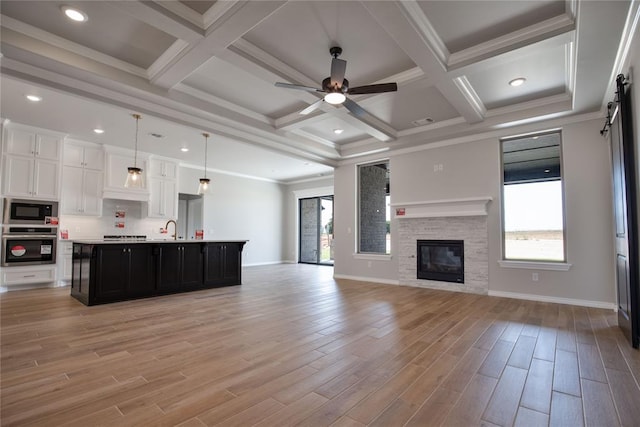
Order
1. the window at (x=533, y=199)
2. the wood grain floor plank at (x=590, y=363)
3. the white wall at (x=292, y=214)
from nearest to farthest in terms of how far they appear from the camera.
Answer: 1. the wood grain floor plank at (x=590, y=363)
2. the window at (x=533, y=199)
3. the white wall at (x=292, y=214)

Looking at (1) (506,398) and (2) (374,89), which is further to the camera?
(2) (374,89)

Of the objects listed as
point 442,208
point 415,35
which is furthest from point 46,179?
point 442,208

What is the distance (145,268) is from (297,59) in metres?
3.96

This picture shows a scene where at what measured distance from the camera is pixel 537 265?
191 inches

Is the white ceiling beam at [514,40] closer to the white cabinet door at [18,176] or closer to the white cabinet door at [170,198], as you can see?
the white cabinet door at [170,198]

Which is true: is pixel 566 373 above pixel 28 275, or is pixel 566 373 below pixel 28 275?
below

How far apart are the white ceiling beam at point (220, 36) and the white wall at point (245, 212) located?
17.3 ft

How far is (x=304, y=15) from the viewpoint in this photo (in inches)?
112

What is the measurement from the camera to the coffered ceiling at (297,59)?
2.75 m

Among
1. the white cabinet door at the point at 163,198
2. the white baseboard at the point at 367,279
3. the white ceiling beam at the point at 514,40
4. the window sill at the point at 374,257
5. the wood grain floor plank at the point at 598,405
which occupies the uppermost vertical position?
the white ceiling beam at the point at 514,40

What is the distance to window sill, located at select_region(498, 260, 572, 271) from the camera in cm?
467

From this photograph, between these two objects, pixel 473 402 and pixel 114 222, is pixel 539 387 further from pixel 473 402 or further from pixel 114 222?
pixel 114 222

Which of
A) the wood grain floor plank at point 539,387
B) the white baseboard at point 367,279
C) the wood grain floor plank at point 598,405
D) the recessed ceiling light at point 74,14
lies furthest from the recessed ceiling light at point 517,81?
the recessed ceiling light at point 74,14

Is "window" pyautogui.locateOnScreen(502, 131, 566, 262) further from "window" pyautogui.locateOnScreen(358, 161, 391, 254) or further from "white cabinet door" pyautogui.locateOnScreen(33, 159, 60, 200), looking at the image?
"white cabinet door" pyautogui.locateOnScreen(33, 159, 60, 200)
